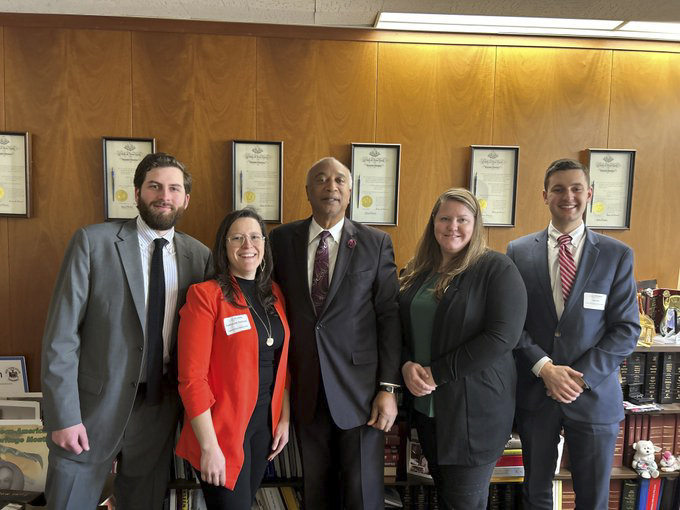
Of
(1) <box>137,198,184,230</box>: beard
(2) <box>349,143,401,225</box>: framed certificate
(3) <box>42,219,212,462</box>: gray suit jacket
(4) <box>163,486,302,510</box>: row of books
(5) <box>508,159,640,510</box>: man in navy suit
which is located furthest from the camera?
(2) <box>349,143,401,225</box>: framed certificate

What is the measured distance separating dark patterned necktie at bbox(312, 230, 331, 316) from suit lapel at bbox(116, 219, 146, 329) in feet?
2.28

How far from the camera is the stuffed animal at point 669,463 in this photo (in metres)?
2.37

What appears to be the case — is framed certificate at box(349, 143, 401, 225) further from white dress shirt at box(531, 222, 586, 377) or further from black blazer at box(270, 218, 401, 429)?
white dress shirt at box(531, 222, 586, 377)

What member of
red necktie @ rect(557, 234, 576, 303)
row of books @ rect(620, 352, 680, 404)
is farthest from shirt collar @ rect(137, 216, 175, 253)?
row of books @ rect(620, 352, 680, 404)

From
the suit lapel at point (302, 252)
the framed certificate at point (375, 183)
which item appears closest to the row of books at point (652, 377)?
the framed certificate at point (375, 183)

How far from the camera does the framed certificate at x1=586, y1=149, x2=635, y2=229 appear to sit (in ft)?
9.04

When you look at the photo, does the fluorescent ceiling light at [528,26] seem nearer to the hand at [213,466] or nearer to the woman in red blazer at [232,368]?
the woman in red blazer at [232,368]

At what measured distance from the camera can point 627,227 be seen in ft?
9.13

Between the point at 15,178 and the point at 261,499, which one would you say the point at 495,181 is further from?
the point at 15,178

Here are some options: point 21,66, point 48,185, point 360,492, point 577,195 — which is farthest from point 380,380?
point 21,66

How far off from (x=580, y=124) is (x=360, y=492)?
8.40ft

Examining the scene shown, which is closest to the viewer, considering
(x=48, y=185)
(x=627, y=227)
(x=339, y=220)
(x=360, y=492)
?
(x=360, y=492)

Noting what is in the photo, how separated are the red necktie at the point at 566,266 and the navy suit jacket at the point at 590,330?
0.03m

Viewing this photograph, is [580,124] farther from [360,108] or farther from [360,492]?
[360,492]
